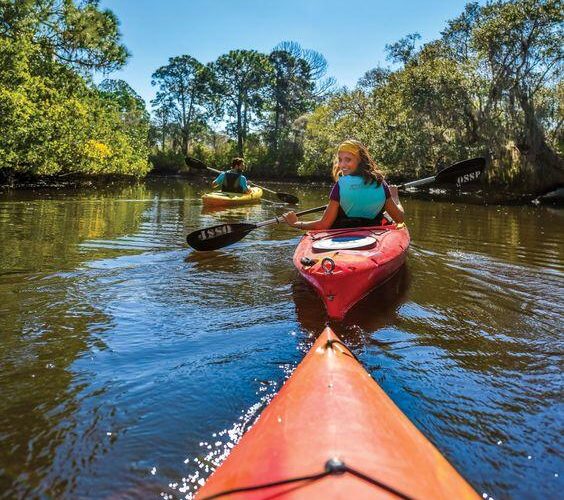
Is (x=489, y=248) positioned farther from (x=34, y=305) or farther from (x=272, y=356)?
(x=34, y=305)

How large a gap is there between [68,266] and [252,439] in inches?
157

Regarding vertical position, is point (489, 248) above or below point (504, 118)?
below

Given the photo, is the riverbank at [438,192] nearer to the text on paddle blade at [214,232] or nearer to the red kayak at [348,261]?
the text on paddle blade at [214,232]

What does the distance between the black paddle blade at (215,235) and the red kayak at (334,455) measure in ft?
13.2

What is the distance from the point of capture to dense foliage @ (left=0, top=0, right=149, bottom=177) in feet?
Answer: 44.6

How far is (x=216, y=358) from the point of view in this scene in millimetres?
2820

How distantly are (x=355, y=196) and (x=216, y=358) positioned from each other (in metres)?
2.40

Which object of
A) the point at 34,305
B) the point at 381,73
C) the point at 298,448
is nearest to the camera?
the point at 298,448

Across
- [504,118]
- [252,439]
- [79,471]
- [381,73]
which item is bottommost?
[79,471]

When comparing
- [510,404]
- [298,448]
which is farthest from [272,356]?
[298,448]

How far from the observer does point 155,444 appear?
197 cm

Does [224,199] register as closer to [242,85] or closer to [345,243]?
[345,243]

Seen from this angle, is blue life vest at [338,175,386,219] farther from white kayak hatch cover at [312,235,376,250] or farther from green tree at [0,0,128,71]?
green tree at [0,0,128,71]

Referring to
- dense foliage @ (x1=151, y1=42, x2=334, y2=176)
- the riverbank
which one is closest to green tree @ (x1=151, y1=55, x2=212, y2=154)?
dense foliage @ (x1=151, y1=42, x2=334, y2=176)
